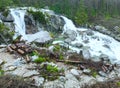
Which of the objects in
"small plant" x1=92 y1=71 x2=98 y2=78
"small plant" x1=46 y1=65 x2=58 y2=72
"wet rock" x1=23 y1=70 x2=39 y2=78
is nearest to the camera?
"wet rock" x1=23 y1=70 x2=39 y2=78

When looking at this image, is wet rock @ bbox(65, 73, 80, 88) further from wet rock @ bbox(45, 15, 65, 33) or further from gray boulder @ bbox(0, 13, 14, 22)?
wet rock @ bbox(45, 15, 65, 33)

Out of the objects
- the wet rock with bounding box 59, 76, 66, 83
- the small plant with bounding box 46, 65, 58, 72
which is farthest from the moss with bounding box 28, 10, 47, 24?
the wet rock with bounding box 59, 76, 66, 83

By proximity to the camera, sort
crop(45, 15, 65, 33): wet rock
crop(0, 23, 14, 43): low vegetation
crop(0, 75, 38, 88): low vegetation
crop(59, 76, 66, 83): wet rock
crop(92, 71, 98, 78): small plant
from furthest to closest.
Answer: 1. crop(45, 15, 65, 33): wet rock
2. crop(0, 23, 14, 43): low vegetation
3. crop(92, 71, 98, 78): small plant
4. crop(59, 76, 66, 83): wet rock
5. crop(0, 75, 38, 88): low vegetation

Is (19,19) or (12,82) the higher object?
(12,82)

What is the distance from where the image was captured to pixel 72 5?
177 ft

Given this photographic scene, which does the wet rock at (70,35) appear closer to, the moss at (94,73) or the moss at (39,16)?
the moss at (39,16)

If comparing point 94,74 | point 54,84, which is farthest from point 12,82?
point 94,74

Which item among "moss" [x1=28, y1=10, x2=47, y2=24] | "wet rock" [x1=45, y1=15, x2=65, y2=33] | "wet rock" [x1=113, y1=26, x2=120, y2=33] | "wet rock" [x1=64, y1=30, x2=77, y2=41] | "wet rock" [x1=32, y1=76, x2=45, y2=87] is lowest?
"wet rock" [x1=113, y1=26, x2=120, y2=33]

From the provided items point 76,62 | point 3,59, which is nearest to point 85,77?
point 76,62

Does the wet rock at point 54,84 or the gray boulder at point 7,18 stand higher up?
the gray boulder at point 7,18

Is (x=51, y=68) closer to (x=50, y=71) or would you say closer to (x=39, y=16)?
(x=50, y=71)

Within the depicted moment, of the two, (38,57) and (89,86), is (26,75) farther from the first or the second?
(89,86)

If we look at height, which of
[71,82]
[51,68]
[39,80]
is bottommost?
[71,82]

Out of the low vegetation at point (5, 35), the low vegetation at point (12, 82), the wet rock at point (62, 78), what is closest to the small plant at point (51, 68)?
the wet rock at point (62, 78)
